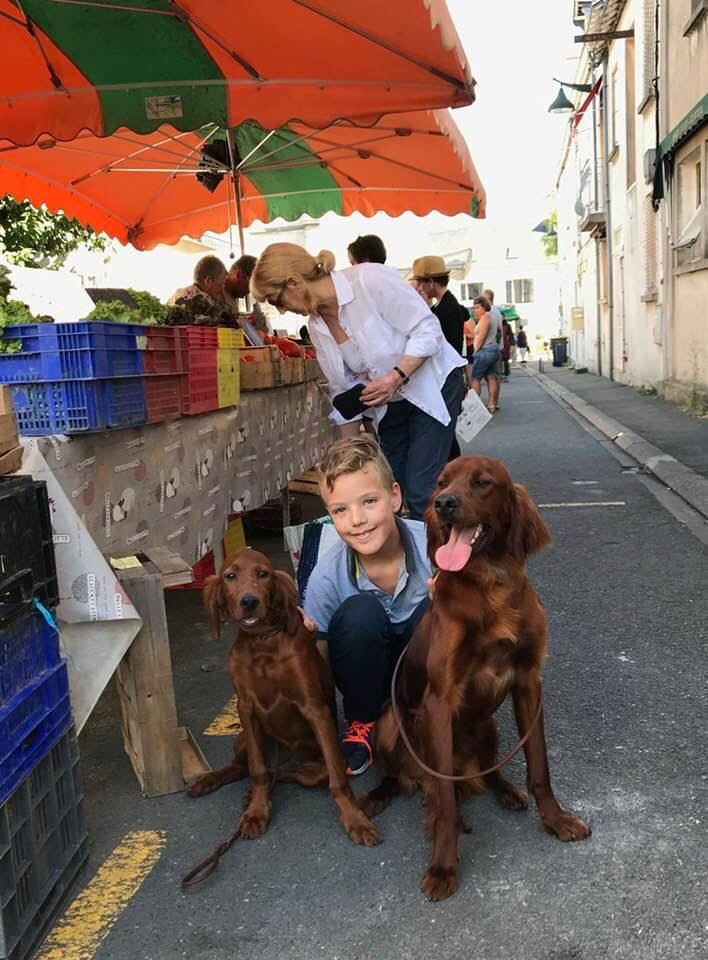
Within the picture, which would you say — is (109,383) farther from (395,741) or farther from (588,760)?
(588,760)

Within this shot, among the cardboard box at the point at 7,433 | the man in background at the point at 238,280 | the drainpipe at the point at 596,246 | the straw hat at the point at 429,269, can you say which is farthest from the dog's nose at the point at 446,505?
the drainpipe at the point at 596,246

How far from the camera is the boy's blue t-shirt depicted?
2.97 metres

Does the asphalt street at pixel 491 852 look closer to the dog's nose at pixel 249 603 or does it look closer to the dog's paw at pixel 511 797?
the dog's paw at pixel 511 797

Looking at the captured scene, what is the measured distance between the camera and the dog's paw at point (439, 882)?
2.22m

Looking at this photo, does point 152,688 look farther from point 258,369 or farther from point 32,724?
point 258,369

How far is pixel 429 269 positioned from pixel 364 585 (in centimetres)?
533

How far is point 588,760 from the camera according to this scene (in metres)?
2.93

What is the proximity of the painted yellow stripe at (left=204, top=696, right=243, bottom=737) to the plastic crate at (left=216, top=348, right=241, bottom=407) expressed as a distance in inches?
67.0

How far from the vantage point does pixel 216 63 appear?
491cm

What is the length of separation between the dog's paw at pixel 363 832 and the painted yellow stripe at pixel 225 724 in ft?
2.88

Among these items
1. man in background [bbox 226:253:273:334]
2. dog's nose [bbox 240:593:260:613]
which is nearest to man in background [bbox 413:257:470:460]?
man in background [bbox 226:253:273:334]

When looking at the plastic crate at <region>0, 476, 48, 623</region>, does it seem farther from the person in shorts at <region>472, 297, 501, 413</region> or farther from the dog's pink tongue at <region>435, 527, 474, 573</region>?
the person in shorts at <region>472, 297, 501, 413</region>

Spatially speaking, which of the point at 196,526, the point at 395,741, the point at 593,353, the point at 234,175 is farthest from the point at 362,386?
the point at 593,353

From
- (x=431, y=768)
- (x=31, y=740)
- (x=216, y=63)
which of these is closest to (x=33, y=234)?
(x=216, y=63)
